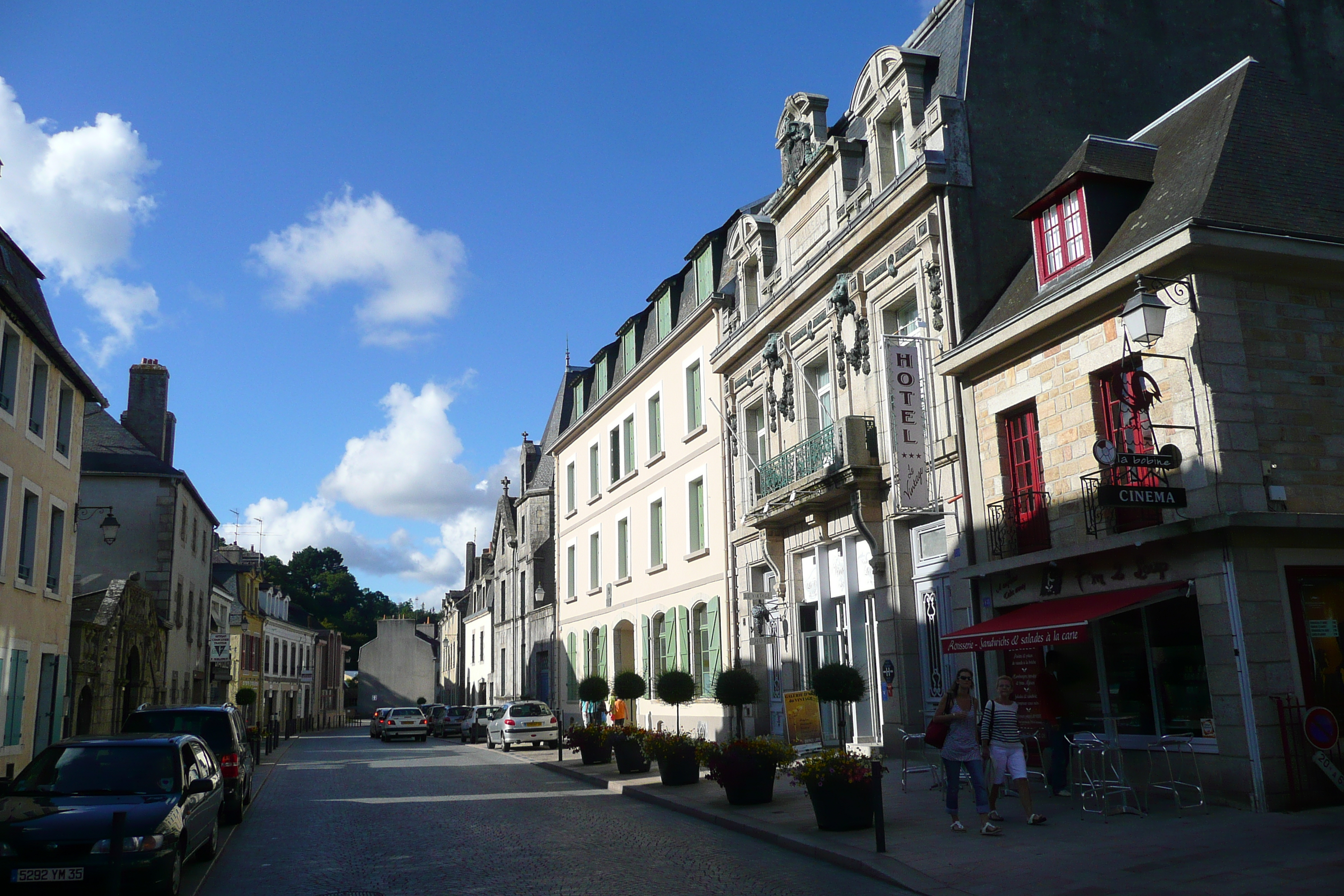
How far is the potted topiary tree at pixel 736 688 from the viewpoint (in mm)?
16516

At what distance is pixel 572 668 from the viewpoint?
113 feet

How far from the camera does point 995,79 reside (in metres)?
16.5

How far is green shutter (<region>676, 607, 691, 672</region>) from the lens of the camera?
25.1 meters

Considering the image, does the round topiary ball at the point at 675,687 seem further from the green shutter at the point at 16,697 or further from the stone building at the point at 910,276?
the green shutter at the point at 16,697

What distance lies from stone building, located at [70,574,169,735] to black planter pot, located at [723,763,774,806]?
1376 cm

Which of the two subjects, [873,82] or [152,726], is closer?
[152,726]

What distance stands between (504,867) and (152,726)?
22.5 feet

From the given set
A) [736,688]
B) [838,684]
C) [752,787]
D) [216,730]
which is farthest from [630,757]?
[216,730]

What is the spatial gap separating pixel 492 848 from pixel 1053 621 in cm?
637

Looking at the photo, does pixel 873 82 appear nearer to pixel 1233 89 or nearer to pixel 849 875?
pixel 1233 89

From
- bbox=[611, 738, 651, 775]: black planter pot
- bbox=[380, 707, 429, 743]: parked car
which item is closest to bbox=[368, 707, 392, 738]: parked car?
bbox=[380, 707, 429, 743]: parked car

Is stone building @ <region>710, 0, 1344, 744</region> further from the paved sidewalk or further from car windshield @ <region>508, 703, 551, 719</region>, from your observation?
car windshield @ <region>508, 703, 551, 719</region>

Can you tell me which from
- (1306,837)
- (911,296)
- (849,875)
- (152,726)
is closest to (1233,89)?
(911,296)

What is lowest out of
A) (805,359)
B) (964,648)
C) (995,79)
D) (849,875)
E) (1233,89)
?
(849,875)
